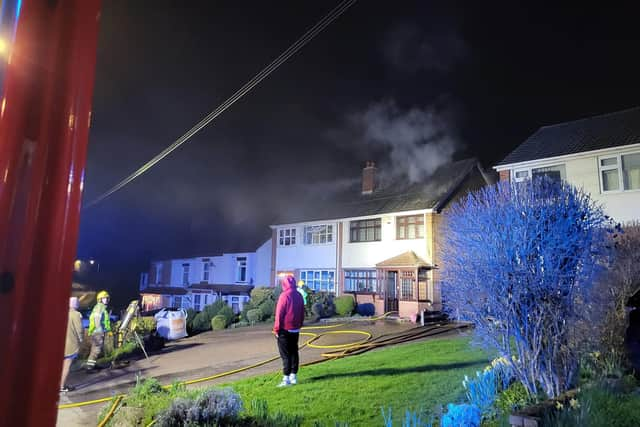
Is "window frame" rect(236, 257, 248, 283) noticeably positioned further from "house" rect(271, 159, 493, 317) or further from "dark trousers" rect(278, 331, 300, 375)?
"dark trousers" rect(278, 331, 300, 375)

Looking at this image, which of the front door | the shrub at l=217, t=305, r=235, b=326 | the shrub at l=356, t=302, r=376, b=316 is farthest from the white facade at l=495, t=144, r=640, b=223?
the shrub at l=217, t=305, r=235, b=326

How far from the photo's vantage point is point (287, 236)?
1217 inches

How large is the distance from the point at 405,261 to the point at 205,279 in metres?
22.1

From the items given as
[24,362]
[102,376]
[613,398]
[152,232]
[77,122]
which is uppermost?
[152,232]

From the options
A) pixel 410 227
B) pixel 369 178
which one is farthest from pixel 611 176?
pixel 369 178

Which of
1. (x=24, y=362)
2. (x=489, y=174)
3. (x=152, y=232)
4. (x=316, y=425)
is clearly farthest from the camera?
(x=152, y=232)

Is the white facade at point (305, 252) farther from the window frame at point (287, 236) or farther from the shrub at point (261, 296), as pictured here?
the shrub at point (261, 296)

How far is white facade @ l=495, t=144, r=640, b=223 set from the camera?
16703 millimetres

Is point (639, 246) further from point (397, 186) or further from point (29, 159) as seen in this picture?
point (397, 186)

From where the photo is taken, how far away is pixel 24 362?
0.92 meters

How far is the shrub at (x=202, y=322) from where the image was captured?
60.4 feet

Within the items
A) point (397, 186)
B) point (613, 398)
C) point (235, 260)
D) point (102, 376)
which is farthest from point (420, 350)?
point (235, 260)

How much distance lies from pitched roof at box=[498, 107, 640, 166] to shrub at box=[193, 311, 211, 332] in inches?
658

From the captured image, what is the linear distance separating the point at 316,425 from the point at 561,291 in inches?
137
